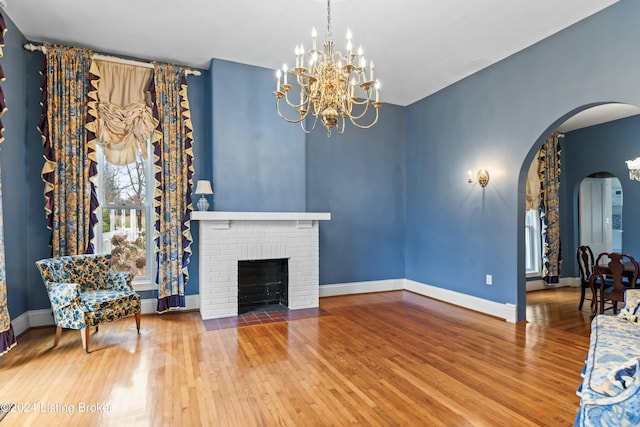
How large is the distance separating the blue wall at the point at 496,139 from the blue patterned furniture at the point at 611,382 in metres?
2.07

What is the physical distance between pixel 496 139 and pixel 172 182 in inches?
166

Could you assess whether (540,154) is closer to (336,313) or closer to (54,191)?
(336,313)

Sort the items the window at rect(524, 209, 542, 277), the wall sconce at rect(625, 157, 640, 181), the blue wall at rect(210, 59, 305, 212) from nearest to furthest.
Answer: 1. the blue wall at rect(210, 59, 305, 212)
2. the wall sconce at rect(625, 157, 640, 181)
3. the window at rect(524, 209, 542, 277)

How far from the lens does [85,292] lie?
358 centimetres

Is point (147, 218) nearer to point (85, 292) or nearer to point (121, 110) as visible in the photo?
point (85, 292)

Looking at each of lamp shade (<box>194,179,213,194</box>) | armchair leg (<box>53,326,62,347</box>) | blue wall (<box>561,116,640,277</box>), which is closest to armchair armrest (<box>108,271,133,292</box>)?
armchair leg (<box>53,326,62,347</box>)

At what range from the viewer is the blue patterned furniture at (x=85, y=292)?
3201 millimetres

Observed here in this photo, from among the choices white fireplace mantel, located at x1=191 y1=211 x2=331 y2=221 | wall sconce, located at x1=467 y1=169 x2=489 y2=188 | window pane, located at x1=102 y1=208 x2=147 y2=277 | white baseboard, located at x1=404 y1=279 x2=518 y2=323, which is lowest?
white baseboard, located at x1=404 y1=279 x2=518 y2=323

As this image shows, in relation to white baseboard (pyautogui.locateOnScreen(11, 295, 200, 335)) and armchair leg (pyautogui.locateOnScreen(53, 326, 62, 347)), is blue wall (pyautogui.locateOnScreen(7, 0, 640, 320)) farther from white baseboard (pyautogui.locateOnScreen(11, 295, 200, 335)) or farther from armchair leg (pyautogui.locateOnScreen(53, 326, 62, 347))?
armchair leg (pyautogui.locateOnScreen(53, 326, 62, 347))

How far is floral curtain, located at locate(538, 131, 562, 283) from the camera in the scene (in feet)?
20.7

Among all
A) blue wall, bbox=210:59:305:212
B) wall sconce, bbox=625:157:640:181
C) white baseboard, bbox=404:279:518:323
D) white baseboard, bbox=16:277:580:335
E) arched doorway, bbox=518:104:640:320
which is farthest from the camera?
arched doorway, bbox=518:104:640:320

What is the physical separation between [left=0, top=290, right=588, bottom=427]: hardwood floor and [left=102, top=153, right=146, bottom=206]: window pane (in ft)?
4.98

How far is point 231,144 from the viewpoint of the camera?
15.1 ft

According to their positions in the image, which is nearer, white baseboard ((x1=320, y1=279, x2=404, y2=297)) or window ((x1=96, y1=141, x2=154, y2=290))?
window ((x1=96, y1=141, x2=154, y2=290))
